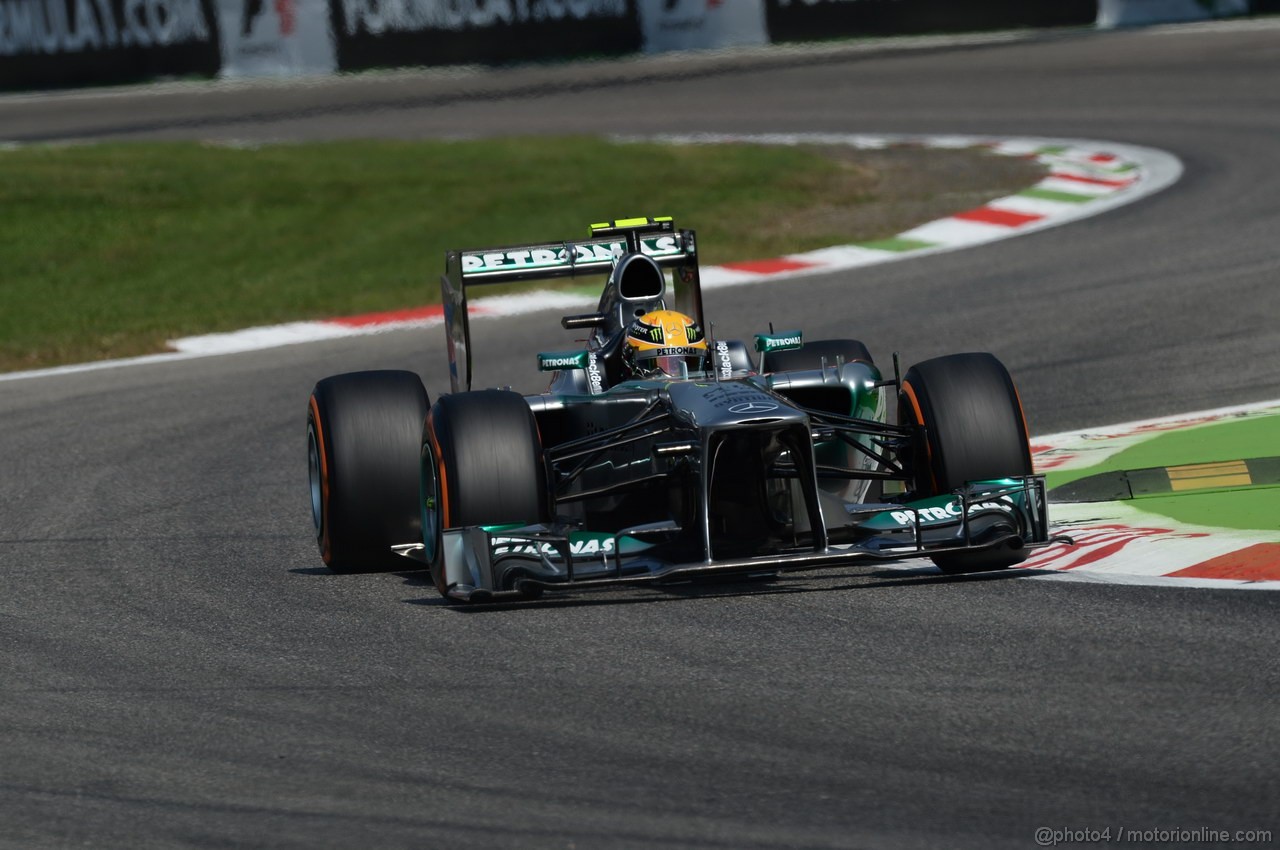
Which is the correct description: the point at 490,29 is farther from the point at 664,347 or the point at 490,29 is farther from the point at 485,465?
the point at 485,465

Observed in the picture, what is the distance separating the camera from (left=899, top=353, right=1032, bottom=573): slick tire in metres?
7.57

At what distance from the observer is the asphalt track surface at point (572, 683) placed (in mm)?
4852

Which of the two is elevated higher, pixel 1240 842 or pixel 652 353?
pixel 652 353

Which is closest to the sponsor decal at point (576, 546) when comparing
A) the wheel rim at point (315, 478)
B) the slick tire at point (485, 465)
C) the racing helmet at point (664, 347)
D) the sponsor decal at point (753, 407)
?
the slick tire at point (485, 465)

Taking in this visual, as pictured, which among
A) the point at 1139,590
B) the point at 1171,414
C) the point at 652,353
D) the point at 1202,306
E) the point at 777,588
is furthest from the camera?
the point at 1202,306

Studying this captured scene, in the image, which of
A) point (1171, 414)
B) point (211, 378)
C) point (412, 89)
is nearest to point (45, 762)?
point (1171, 414)

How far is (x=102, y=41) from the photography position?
32.4m

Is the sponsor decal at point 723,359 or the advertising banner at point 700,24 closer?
the sponsor decal at point 723,359

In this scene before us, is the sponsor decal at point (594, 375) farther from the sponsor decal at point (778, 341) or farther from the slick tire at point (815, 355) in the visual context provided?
the slick tire at point (815, 355)

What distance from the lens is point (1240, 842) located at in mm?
4363

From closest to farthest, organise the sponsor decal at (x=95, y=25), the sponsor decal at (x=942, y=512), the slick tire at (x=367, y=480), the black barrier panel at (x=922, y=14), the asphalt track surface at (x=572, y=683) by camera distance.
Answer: the asphalt track surface at (x=572, y=683) → the sponsor decal at (x=942, y=512) → the slick tire at (x=367, y=480) → the black barrier panel at (x=922, y=14) → the sponsor decal at (x=95, y=25)

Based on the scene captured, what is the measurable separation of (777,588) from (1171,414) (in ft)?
13.8

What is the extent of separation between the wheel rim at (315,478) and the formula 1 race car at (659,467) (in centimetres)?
2

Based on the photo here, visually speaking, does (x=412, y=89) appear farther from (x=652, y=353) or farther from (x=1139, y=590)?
(x=1139, y=590)
